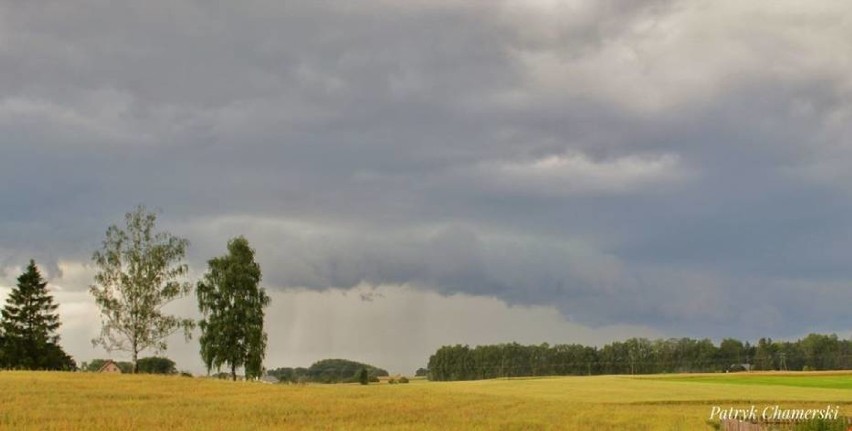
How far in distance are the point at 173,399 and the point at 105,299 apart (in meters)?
37.9

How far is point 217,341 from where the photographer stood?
86438 millimetres

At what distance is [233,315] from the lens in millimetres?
86938

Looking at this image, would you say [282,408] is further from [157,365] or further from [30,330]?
[157,365]

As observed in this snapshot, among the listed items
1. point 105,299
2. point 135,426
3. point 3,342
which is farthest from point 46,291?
point 135,426

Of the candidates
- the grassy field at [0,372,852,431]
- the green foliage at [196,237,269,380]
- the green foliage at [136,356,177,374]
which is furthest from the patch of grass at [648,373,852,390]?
the green foliage at [136,356,177,374]

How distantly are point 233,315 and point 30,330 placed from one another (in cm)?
2604

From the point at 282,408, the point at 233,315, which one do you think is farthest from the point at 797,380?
the point at 282,408

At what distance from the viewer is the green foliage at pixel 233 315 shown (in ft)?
284

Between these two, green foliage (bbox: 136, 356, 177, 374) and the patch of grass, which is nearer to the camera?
the patch of grass

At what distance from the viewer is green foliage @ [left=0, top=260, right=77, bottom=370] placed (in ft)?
311

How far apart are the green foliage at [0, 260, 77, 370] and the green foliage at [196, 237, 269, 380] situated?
69.8 ft

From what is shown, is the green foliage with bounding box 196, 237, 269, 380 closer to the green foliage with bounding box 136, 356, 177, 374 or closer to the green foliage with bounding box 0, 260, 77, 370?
the green foliage with bounding box 0, 260, 77, 370

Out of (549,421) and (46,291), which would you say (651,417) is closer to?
(549,421)

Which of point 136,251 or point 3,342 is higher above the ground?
point 136,251
